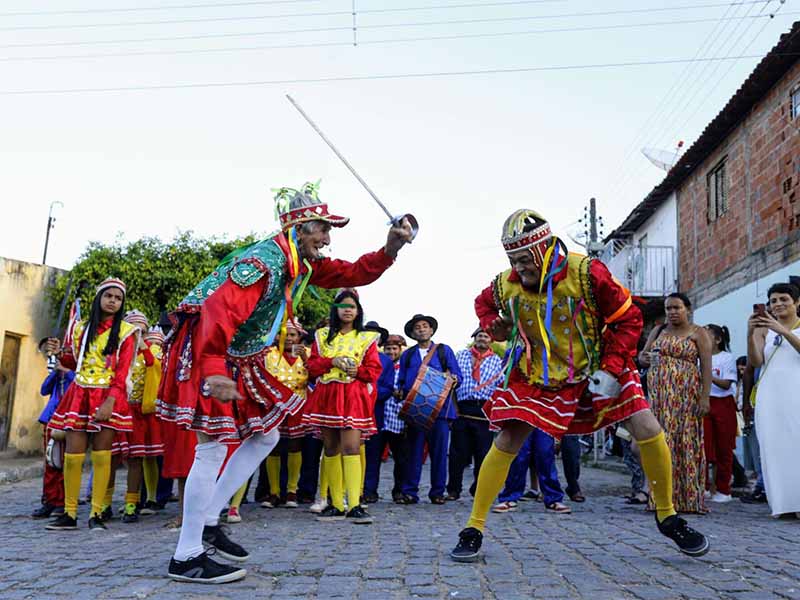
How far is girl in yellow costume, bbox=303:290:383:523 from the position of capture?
757cm

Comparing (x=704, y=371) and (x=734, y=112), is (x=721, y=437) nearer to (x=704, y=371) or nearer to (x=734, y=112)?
(x=704, y=371)

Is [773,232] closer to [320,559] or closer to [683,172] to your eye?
[683,172]

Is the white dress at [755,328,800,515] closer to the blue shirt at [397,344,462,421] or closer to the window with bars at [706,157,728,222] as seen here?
the blue shirt at [397,344,462,421]

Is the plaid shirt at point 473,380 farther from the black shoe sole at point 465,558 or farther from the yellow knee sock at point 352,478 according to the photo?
the black shoe sole at point 465,558

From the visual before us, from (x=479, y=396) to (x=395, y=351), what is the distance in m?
1.52

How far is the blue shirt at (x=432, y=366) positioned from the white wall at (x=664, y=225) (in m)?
15.1

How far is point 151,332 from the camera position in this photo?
859cm

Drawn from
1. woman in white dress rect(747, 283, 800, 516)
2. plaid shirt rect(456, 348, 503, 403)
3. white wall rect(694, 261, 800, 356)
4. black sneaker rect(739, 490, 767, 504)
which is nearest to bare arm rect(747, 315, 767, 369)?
woman in white dress rect(747, 283, 800, 516)

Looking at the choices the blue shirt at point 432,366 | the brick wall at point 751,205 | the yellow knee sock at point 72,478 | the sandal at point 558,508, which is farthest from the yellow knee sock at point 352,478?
the brick wall at point 751,205

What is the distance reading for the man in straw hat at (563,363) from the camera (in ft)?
15.7

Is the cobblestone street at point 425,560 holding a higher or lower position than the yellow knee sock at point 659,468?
lower

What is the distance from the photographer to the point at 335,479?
25.1 ft

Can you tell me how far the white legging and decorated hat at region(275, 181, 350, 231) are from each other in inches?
48.2

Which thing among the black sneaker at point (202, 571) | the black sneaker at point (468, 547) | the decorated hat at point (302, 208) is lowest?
the black sneaker at point (202, 571)
